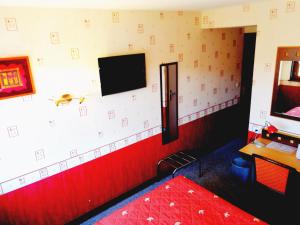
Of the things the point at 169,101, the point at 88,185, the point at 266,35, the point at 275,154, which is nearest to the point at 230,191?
the point at 275,154

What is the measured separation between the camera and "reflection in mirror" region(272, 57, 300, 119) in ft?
10.0

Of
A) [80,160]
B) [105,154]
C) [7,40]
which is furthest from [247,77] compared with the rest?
[7,40]

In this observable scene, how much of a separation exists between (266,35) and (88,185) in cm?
300

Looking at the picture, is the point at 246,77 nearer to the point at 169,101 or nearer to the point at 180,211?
the point at 169,101

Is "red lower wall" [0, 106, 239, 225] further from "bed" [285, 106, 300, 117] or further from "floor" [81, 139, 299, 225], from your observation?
"bed" [285, 106, 300, 117]

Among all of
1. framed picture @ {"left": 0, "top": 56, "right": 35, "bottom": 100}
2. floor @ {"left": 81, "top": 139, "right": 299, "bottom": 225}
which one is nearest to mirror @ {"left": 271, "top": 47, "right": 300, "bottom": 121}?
floor @ {"left": 81, "top": 139, "right": 299, "bottom": 225}

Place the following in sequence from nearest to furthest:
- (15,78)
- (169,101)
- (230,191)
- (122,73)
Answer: (15,78), (122,73), (230,191), (169,101)

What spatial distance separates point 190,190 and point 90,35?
80.1 inches

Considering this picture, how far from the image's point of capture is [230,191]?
3.51 metres

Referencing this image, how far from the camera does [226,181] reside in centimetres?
375

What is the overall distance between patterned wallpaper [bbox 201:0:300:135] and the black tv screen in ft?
4.85

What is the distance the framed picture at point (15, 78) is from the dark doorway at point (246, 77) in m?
4.06

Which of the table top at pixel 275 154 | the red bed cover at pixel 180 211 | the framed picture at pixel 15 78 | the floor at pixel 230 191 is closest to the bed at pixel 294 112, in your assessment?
the table top at pixel 275 154

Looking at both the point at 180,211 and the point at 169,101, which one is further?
the point at 169,101
